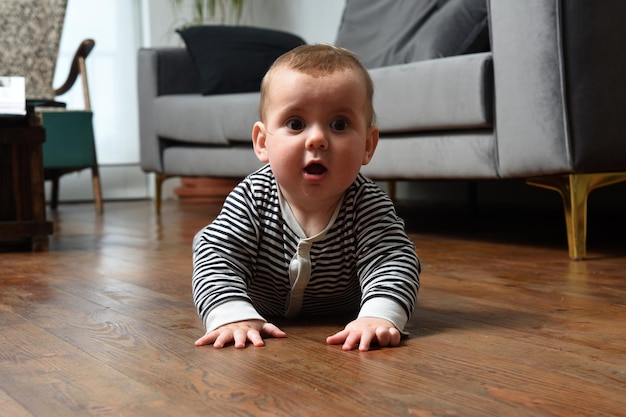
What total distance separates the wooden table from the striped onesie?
120cm

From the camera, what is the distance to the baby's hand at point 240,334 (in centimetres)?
109

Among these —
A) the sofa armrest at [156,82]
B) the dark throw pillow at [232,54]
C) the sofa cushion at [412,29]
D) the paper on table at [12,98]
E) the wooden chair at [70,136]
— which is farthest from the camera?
the wooden chair at [70,136]

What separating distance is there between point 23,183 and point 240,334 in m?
1.43

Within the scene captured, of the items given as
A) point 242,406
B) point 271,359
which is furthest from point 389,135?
point 242,406

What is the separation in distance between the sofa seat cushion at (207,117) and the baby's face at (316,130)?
171 cm

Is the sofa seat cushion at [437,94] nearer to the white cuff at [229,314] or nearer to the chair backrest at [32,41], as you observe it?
the white cuff at [229,314]

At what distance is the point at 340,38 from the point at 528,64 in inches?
55.9

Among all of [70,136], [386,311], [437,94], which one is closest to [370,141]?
[386,311]

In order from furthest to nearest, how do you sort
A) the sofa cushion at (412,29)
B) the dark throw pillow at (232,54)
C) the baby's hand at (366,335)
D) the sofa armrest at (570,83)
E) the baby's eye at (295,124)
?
the dark throw pillow at (232,54)
the sofa cushion at (412,29)
the sofa armrest at (570,83)
the baby's eye at (295,124)
the baby's hand at (366,335)

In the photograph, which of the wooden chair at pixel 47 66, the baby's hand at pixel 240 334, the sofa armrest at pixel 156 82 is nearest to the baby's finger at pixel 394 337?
the baby's hand at pixel 240 334

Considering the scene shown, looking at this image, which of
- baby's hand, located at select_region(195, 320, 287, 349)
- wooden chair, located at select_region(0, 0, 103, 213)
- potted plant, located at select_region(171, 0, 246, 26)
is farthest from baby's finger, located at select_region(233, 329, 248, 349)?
potted plant, located at select_region(171, 0, 246, 26)

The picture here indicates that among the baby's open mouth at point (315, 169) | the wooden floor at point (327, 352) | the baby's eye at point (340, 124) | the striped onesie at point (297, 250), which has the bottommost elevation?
the wooden floor at point (327, 352)

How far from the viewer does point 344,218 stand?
125 cm

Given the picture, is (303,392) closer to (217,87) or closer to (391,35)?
(391,35)
